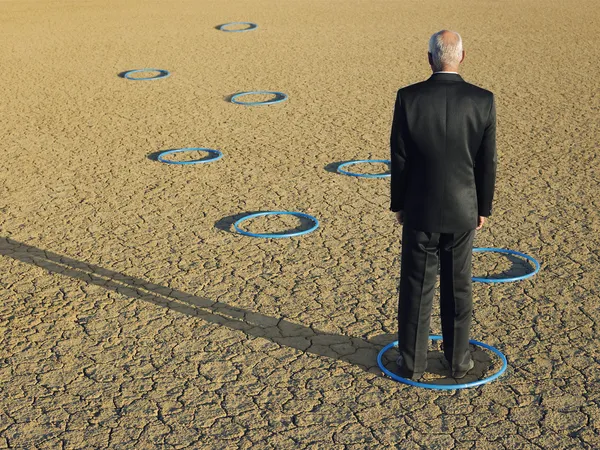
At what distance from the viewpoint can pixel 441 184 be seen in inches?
202

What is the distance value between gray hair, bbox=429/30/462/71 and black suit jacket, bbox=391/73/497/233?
0.25 ft

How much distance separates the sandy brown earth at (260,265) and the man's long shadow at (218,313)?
0.07ft

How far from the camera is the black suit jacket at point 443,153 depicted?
16.4 ft

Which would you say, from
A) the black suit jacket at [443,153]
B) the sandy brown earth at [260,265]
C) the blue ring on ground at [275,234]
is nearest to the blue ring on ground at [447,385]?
the sandy brown earth at [260,265]

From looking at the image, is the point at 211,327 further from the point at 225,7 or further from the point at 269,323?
the point at 225,7

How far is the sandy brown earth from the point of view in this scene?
535 centimetres

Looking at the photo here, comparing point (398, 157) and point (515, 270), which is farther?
point (515, 270)

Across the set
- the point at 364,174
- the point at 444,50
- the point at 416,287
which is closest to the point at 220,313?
the point at 416,287

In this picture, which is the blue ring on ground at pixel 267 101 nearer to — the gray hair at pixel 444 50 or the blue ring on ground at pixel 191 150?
the blue ring on ground at pixel 191 150

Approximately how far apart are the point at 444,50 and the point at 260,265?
315 cm

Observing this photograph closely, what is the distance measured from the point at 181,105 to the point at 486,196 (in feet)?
28.7

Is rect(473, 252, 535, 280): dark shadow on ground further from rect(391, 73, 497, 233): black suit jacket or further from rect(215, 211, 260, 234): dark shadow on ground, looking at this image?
rect(215, 211, 260, 234): dark shadow on ground

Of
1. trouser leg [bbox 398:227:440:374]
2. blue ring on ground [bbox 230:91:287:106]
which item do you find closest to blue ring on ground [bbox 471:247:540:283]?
trouser leg [bbox 398:227:440:374]

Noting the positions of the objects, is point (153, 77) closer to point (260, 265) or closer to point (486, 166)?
point (260, 265)
